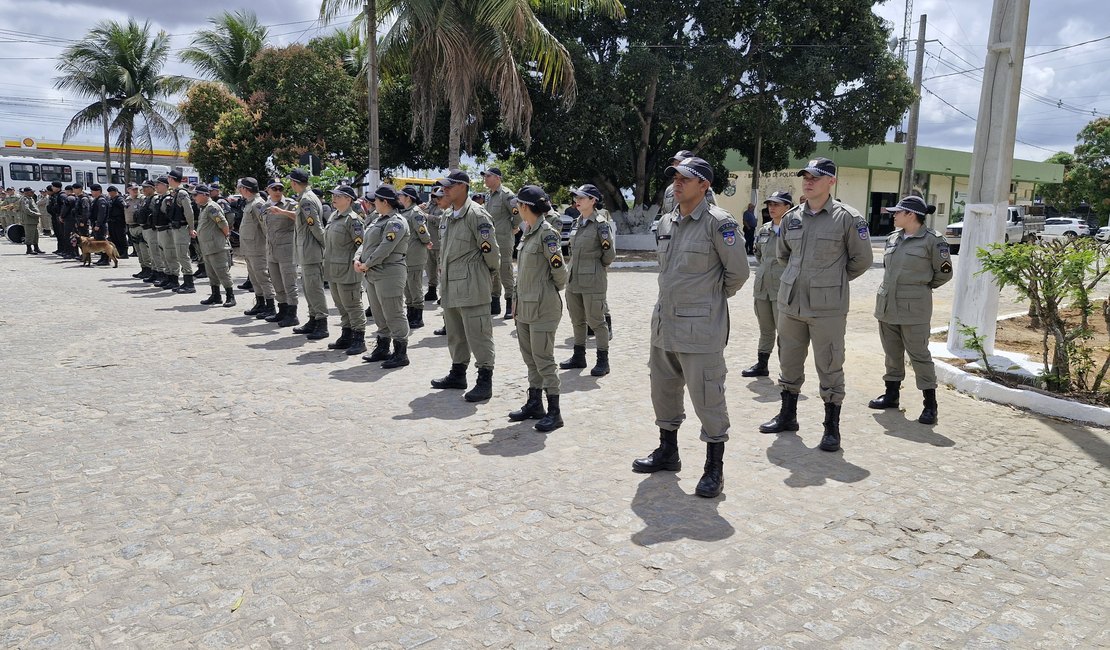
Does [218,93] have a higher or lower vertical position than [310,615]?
higher

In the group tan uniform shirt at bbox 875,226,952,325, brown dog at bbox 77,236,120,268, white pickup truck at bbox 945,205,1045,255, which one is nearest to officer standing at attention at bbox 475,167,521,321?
tan uniform shirt at bbox 875,226,952,325

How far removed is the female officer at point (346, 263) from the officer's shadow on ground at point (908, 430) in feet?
17.3

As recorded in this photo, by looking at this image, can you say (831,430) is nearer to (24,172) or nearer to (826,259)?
(826,259)

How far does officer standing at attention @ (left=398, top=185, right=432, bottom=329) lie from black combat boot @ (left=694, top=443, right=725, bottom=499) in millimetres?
5746

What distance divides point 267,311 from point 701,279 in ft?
25.8

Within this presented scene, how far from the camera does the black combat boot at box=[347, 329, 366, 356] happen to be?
26.8 ft

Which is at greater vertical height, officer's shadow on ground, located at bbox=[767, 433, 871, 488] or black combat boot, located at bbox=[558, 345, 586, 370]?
black combat boot, located at bbox=[558, 345, 586, 370]

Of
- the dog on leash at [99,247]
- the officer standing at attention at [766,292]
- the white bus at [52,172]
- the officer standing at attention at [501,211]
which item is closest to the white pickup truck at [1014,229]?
the officer standing at attention at [501,211]

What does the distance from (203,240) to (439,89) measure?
24.0 ft

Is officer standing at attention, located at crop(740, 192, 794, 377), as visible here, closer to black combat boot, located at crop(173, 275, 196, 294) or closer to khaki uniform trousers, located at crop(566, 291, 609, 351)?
khaki uniform trousers, located at crop(566, 291, 609, 351)

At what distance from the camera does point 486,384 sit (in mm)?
6355

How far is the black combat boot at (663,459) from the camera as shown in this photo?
461 centimetres

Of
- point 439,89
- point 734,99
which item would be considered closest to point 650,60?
point 734,99

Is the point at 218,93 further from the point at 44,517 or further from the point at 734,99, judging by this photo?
the point at 44,517
